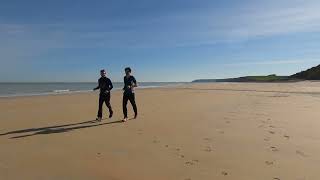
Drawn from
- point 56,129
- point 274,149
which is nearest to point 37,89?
point 56,129

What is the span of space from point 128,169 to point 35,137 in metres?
3.76

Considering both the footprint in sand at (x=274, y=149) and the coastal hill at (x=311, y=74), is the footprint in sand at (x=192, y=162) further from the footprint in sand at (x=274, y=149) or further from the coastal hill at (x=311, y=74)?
the coastal hill at (x=311, y=74)

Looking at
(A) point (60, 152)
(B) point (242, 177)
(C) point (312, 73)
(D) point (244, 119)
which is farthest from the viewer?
(C) point (312, 73)

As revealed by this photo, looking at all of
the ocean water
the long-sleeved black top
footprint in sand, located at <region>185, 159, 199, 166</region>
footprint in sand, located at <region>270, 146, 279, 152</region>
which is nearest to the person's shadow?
the long-sleeved black top

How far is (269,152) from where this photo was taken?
7.27 metres

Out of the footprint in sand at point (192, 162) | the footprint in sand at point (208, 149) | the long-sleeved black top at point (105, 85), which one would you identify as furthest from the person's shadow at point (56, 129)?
the footprint in sand at point (192, 162)

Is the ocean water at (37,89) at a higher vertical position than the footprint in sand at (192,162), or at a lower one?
higher

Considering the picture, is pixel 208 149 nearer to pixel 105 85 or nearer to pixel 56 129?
pixel 56 129

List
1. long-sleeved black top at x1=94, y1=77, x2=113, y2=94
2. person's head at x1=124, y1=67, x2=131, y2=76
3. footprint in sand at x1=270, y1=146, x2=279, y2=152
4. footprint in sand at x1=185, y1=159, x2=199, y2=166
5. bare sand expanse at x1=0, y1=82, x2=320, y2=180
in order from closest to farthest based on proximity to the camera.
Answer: bare sand expanse at x1=0, y1=82, x2=320, y2=180 → footprint in sand at x1=185, y1=159, x2=199, y2=166 → footprint in sand at x1=270, y1=146, x2=279, y2=152 → long-sleeved black top at x1=94, y1=77, x2=113, y2=94 → person's head at x1=124, y1=67, x2=131, y2=76

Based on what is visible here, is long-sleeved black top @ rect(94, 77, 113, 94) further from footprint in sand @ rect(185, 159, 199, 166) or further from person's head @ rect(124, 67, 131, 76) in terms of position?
footprint in sand @ rect(185, 159, 199, 166)

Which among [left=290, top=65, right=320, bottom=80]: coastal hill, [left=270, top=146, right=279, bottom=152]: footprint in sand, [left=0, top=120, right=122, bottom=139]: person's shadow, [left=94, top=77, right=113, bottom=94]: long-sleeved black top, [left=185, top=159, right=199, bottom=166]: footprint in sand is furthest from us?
[left=290, top=65, right=320, bottom=80]: coastal hill

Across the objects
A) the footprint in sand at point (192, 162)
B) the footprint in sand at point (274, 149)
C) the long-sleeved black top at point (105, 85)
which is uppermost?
the long-sleeved black top at point (105, 85)

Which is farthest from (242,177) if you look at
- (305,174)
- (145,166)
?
(145,166)

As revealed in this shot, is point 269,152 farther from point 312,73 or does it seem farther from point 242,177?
point 312,73
